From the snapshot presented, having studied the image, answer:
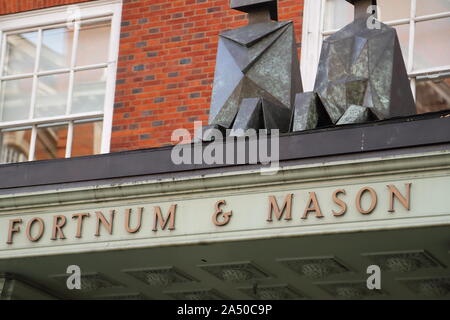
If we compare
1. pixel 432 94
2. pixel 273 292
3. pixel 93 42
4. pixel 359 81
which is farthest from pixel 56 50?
pixel 359 81

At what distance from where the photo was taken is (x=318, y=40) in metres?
11.6

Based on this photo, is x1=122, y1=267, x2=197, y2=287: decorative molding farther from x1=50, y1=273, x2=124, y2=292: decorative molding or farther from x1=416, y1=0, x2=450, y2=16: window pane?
x1=416, y1=0, x2=450, y2=16: window pane

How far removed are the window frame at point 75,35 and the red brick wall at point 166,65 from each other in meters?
0.14

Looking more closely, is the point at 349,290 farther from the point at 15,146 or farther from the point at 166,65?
the point at 15,146

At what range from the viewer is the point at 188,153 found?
28.6 feet

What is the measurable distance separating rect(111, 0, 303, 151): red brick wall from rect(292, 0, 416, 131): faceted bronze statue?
7.58ft

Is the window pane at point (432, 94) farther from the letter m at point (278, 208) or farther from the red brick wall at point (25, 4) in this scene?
the red brick wall at point (25, 4)

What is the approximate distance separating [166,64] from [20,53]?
2.14m

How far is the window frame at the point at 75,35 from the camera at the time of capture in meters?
12.4

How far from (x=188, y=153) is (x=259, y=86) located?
1.16 metres

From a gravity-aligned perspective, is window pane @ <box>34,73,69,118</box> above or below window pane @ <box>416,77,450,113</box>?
above

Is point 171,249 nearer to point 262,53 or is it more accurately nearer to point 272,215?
point 272,215

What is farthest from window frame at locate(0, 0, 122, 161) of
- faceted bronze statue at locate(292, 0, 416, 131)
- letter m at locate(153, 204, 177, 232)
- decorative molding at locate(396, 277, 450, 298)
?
decorative molding at locate(396, 277, 450, 298)

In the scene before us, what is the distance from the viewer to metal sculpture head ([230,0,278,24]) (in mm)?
9805
